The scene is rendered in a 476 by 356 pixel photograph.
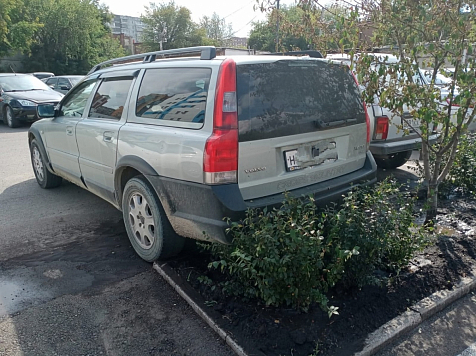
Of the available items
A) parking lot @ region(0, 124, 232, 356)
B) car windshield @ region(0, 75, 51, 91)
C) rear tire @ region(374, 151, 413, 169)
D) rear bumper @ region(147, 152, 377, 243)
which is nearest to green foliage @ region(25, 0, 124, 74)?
car windshield @ region(0, 75, 51, 91)

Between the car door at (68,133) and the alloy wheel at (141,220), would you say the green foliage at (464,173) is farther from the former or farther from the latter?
the car door at (68,133)

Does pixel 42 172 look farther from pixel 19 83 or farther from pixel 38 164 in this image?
pixel 19 83

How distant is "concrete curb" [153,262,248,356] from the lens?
273 cm

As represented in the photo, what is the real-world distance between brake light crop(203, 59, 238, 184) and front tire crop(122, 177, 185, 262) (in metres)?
0.74

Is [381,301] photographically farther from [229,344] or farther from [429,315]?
[229,344]

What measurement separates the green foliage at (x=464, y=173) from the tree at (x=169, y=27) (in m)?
55.1

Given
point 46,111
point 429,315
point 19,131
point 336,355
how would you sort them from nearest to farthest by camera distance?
point 336,355, point 429,315, point 46,111, point 19,131

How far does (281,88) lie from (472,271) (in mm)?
2233

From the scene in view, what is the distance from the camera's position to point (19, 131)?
12.9m

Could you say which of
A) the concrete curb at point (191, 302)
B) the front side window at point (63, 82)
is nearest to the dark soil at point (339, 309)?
the concrete curb at point (191, 302)

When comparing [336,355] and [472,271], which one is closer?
[336,355]

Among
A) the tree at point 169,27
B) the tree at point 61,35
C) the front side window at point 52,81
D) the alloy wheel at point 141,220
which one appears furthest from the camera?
the tree at point 169,27

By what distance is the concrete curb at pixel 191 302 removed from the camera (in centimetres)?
273

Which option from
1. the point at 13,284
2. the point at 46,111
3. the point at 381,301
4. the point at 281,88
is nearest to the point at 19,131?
the point at 46,111
